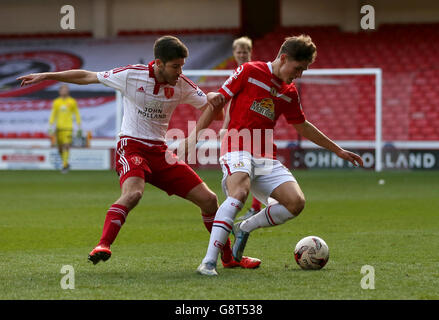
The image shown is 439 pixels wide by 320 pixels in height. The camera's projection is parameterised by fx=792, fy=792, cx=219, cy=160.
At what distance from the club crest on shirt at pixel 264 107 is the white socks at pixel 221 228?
2.32ft

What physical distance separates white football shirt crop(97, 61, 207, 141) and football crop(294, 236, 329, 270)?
134 cm

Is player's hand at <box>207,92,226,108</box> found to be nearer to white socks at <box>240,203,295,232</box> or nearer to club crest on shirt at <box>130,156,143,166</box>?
club crest on shirt at <box>130,156,143,166</box>

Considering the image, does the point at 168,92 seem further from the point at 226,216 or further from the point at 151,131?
the point at 226,216

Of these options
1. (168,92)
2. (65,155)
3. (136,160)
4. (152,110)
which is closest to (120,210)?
(136,160)

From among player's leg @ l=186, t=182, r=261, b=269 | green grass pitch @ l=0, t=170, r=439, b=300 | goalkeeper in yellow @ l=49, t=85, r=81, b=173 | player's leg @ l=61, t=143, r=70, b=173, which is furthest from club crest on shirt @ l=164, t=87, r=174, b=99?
goalkeeper in yellow @ l=49, t=85, r=81, b=173

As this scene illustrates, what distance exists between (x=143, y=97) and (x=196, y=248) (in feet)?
5.53

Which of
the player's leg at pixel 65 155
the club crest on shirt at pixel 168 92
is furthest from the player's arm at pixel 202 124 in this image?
the player's leg at pixel 65 155

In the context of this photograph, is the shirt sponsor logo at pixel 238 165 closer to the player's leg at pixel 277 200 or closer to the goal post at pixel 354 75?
the player's leg at pixel 277 200

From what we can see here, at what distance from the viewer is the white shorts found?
5695 mm

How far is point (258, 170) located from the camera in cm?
586

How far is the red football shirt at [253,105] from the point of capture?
228 inches

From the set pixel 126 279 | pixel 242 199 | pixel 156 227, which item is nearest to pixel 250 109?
pixel 242 199
